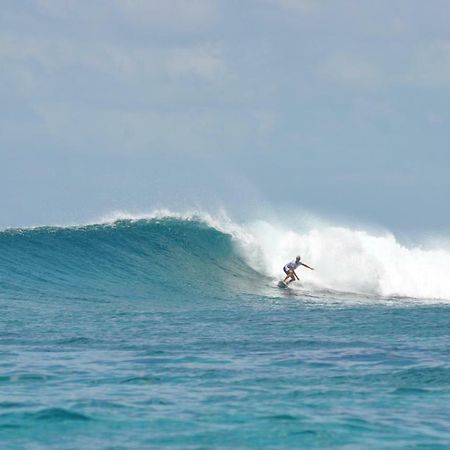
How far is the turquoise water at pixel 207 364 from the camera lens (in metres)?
11.7

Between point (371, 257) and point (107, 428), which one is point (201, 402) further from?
point (371, 257)

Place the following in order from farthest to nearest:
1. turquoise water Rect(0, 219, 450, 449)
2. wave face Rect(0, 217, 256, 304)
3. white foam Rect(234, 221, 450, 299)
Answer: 1. white foam Rect(234, 221, 450, 299)
2. wave face Rect(0, 217, 256, 304)
3. turquoise water Rect(0, 219, 450, 449)

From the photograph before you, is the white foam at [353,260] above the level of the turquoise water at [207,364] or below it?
above

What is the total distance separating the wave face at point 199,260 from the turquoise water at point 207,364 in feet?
0.57

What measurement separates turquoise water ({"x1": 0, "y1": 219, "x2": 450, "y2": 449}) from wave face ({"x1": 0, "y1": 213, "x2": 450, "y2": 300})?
17cm

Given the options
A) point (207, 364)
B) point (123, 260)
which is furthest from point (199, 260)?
point (207, 364)

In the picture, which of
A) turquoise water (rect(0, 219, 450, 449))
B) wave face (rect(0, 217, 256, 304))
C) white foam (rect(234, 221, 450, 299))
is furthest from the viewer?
white foam (rect(234, 221, 450, 299))

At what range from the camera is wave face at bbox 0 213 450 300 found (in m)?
28.5

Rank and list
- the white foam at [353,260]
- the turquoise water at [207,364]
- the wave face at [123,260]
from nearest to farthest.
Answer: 1. the turquoise water at [207,364]
2. the wave face at [123,260]
3. the white foam at [353,260]

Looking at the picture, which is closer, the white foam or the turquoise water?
the turquoise water

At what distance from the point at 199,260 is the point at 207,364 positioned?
17.3 meters

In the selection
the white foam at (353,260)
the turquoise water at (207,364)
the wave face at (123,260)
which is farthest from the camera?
the white foam at (353,260)

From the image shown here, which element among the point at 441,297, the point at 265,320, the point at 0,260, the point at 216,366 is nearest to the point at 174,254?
the point at 0,260

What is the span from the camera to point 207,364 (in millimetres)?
15781
